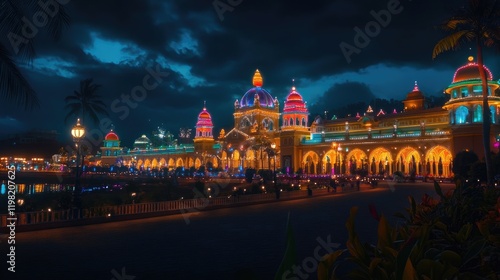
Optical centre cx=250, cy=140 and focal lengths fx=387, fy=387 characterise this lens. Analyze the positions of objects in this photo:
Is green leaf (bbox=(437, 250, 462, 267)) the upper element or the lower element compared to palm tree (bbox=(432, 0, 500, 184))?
lower

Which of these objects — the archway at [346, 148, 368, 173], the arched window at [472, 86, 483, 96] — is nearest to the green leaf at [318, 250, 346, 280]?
the arched window at [472, 86, 483, 96]

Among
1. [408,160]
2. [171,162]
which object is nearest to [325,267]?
[408,160]

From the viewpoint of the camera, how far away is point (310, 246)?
36.7ft

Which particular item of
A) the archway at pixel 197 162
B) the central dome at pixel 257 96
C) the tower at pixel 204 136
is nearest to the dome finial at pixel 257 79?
the central dome at pixel 257 96

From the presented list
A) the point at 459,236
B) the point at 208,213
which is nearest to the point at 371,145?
the point at 208,213

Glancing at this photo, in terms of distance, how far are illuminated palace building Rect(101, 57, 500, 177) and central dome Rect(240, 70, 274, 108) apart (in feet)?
0.70

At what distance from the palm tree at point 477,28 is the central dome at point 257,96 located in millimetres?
58827

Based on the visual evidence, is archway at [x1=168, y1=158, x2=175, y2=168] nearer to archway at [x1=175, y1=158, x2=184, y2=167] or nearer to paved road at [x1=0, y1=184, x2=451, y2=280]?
archway at [x1=175, y1=158, x2=184, y2=167]

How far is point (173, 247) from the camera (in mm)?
11242

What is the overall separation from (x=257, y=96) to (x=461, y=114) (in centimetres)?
4068

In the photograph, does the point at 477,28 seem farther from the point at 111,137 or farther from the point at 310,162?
the point at 111,137

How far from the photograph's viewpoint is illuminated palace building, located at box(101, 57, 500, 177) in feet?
155

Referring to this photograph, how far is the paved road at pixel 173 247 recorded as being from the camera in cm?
859

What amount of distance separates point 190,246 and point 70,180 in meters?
59.8
